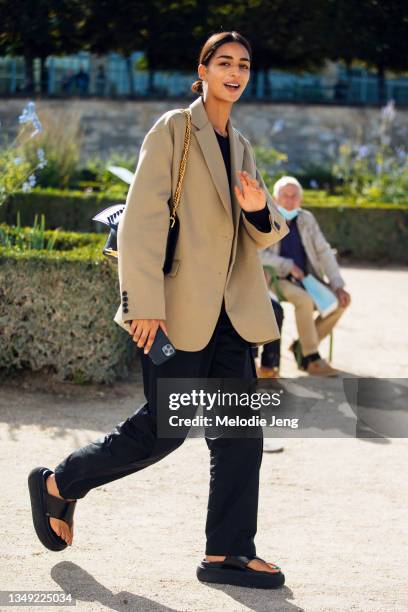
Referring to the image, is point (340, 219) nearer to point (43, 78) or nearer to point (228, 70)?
point (228, 70)

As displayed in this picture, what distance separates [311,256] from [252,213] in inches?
133

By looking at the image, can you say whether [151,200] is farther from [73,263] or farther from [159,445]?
[73,263]

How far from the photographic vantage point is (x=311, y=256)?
679 cm

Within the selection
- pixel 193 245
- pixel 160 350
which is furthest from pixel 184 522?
pixel 193 245

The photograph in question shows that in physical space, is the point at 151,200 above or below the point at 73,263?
above

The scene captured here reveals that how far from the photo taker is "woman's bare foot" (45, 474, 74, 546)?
3578mm

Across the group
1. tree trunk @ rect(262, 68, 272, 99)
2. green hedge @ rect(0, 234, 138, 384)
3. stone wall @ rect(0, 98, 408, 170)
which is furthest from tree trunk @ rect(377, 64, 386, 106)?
green hedge @ rect(0, 234, 138, 384)

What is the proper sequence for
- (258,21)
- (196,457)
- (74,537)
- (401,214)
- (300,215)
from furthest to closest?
1. (258,21)
2. (401,214)
3. (300,215)
4. (196,457)
5. (74,537)

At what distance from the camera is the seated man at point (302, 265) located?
662cm

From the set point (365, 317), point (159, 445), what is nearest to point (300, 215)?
point (365, 317)

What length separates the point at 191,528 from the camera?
398 cm

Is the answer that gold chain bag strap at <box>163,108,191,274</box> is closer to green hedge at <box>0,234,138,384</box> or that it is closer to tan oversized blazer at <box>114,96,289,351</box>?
Result: tan oversized blazer at <box>114,96,289,351</box>

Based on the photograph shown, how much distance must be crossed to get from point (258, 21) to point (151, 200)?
25216mm

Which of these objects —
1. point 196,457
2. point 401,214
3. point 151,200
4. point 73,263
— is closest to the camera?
point 151,200
